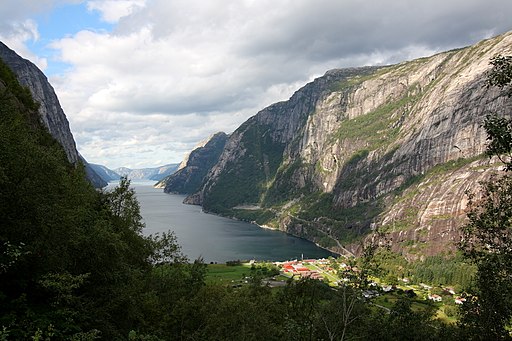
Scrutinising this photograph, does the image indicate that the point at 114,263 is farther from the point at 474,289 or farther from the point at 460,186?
the point at 460,186

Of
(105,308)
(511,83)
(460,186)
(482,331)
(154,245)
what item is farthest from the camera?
(460,186)

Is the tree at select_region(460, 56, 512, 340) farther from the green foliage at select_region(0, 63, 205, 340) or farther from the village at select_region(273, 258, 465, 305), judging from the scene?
the village at select_region(273, 258, 465, 305)

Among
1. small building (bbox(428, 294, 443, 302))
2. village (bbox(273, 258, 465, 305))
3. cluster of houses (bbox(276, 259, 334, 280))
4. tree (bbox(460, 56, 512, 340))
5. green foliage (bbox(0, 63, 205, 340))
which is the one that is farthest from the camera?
cluster of houses (bbox(276, 259, 334, 280))

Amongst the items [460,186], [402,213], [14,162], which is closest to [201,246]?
[402,213]

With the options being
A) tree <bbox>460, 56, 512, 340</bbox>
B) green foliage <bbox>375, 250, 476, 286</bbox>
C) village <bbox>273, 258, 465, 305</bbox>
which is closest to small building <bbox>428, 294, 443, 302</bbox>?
village <bbox>273, 258, 465, 305</bbox>

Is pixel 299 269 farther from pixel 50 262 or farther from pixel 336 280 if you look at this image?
pixel 50 262

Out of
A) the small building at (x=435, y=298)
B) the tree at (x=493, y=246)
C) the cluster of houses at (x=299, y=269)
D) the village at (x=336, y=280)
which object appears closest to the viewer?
the tree at (x=493, y=246)

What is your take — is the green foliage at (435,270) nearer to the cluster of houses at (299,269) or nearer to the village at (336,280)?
the village at (336,280)

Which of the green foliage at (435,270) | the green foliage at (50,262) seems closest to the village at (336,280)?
the green foliage at (435,270)
